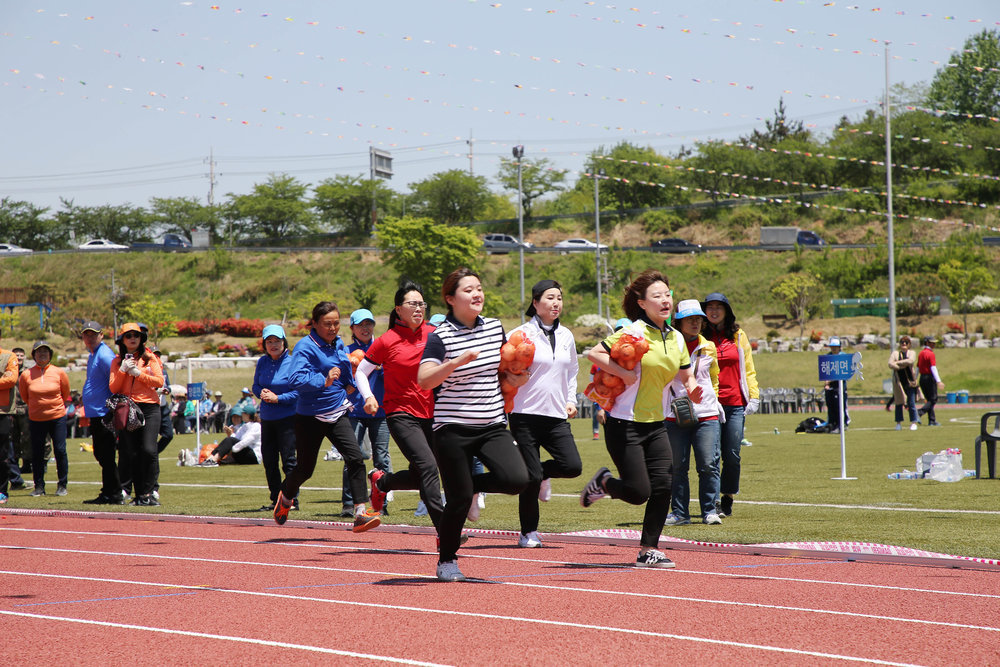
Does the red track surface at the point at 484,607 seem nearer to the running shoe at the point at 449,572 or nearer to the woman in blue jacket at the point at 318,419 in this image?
the running shoe at the point at 449,572

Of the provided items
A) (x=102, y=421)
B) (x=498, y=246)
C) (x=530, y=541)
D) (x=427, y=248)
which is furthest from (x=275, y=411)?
(x=498, y=246)

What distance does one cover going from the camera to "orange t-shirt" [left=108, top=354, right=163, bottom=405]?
13.1 m

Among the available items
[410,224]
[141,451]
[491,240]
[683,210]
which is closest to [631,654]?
[141,451]

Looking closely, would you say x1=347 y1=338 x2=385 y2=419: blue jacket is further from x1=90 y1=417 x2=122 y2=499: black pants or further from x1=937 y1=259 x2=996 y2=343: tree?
x1=937 y1=259 x2=996 y2=343: tree

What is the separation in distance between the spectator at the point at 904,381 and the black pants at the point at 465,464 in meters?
20.7

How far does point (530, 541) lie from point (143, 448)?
5.96 meters

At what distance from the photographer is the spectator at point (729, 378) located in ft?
35.2

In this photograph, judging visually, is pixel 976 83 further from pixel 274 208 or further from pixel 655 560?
pixel 655 560

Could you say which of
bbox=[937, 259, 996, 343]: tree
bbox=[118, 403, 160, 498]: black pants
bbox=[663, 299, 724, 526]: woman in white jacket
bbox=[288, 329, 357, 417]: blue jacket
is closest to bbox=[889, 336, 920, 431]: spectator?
bbox=[663, 299, 724, 526]: woman in white jacket

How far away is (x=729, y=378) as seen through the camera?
10.7m

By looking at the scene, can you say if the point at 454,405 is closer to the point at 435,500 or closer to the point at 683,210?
the point at 435,500

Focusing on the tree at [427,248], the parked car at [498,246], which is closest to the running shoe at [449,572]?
the tree at [427,248]

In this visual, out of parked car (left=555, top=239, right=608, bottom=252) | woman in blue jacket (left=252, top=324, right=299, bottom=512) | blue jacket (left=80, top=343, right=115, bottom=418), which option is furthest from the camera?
parked car (left=555, top=239, right=608, bottom=252)

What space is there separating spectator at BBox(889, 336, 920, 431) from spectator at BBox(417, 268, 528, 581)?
2075 centimetres
